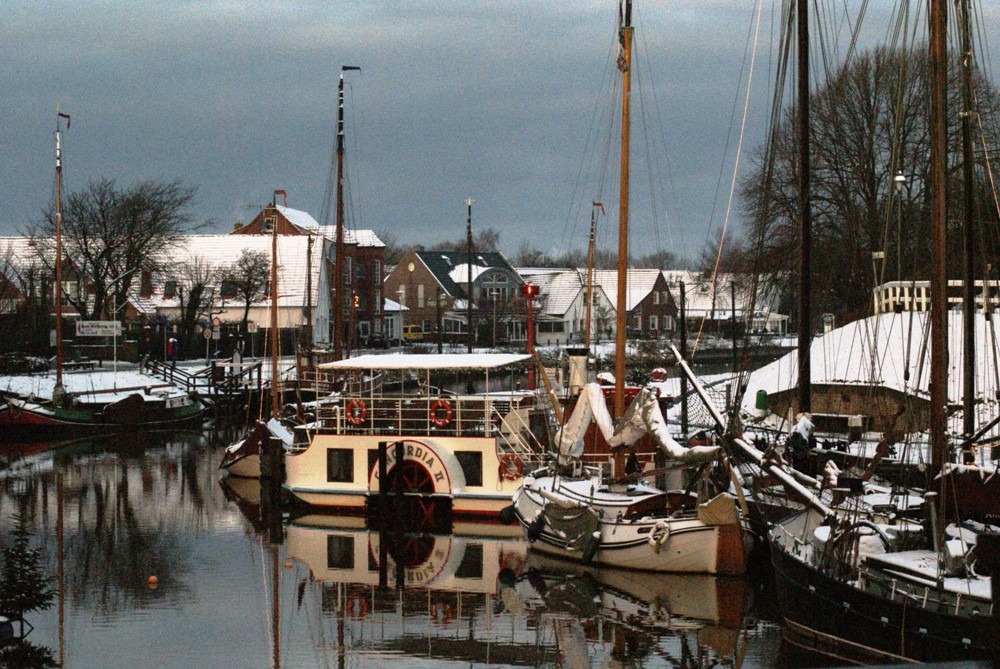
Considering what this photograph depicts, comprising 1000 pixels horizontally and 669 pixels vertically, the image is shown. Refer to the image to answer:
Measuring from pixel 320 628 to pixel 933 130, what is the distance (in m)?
12.6

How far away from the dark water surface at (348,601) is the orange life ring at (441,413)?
8.47 feet

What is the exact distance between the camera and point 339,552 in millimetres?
26859

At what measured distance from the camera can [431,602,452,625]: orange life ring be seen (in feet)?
69.8

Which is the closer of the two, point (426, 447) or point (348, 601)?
point (348, 601)

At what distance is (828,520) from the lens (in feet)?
60.0

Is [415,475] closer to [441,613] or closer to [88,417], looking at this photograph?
[441,613]

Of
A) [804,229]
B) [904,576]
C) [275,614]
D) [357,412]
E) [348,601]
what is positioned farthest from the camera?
[357,412]

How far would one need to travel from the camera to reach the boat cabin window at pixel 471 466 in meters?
29.8

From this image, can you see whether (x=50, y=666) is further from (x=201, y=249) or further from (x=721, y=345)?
(x=721, y=345)

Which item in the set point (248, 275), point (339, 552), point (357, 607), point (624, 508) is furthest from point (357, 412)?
point (248, 275)

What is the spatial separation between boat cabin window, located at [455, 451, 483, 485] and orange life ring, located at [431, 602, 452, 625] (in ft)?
24.6

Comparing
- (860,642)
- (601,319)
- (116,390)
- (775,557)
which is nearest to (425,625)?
(775,557)

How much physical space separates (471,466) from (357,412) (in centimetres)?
333

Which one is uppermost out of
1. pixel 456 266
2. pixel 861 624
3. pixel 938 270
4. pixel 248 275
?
pixel 456 266
